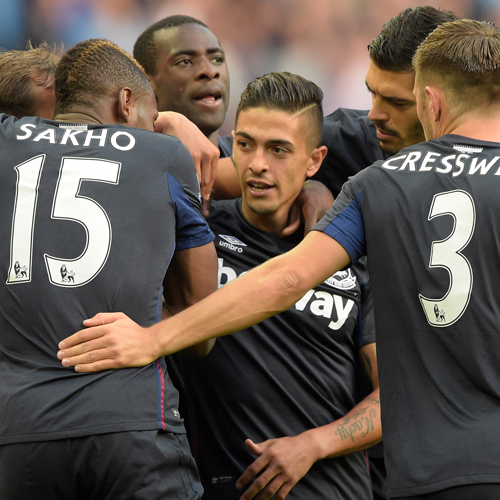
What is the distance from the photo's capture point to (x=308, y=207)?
3482 millimetres

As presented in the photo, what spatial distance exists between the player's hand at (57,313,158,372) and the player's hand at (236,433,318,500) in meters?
0.82

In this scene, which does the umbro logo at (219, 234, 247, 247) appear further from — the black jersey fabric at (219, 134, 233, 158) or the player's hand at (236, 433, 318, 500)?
the black jersey fabric at (219, 134, 233, 158)

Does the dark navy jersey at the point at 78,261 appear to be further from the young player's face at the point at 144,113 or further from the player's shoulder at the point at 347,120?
the player's shoulder at the point at 347,120

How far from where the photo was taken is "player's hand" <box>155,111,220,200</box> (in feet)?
10.4

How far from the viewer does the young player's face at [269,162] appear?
3432mm

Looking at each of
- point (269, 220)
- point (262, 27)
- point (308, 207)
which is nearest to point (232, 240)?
point (269, 220)

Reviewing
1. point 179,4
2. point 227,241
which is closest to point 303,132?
→ point 227,241

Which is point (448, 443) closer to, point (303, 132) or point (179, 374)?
point (179, 374)

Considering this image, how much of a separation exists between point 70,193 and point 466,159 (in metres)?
1.30

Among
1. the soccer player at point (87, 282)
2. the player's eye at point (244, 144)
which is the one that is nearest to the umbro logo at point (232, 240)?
the player's eye at point (244, 144)

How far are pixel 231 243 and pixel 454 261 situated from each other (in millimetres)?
1416

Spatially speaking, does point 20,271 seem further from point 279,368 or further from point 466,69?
point 466,69

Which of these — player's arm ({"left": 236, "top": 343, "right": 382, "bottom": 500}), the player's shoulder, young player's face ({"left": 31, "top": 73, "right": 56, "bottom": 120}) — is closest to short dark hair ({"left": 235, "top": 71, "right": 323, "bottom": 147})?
the player's shoulder

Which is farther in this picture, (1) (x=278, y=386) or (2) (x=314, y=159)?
(2) (x=314, y=159)
